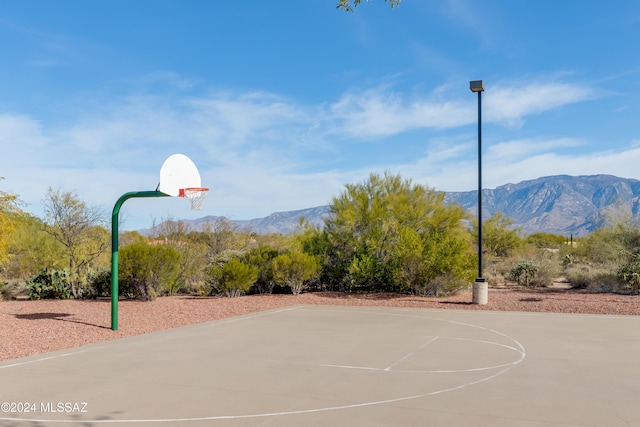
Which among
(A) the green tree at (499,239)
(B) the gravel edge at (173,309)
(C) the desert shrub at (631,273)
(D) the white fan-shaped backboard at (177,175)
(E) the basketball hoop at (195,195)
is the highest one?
(D) the white fan-shaped backboard at (177,175)

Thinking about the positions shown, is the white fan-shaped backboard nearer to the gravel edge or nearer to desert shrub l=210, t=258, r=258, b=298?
the gravel edge

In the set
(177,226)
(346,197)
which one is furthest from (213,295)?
(177,226)

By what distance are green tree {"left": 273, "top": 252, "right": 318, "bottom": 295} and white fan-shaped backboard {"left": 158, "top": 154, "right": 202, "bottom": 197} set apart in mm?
8054

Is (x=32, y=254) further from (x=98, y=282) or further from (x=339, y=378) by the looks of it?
(x=339, y=378)

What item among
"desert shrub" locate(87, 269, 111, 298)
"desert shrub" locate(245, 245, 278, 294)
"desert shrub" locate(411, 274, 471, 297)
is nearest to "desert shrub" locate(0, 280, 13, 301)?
"desert shrub" locate(87, 269, 111, 298)

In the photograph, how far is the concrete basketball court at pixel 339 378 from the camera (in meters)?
6.30

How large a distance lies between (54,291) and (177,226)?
14998 millimetres

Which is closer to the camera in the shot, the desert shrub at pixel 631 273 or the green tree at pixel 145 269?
Result: the green tree at pixel 145 269

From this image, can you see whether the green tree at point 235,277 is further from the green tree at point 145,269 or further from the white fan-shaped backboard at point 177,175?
the white fan-shaped backboard at point 177,175

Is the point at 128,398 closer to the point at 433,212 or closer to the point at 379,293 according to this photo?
the point at 379,293

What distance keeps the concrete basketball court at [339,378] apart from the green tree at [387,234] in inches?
300

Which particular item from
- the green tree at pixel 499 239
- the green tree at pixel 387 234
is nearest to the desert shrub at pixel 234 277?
the green tree at pixel 387 234

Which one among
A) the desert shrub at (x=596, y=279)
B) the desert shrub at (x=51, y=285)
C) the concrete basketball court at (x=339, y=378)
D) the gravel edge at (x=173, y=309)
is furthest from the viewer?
the desert shrub at (x=596, y=279)

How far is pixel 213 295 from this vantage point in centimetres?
2194
